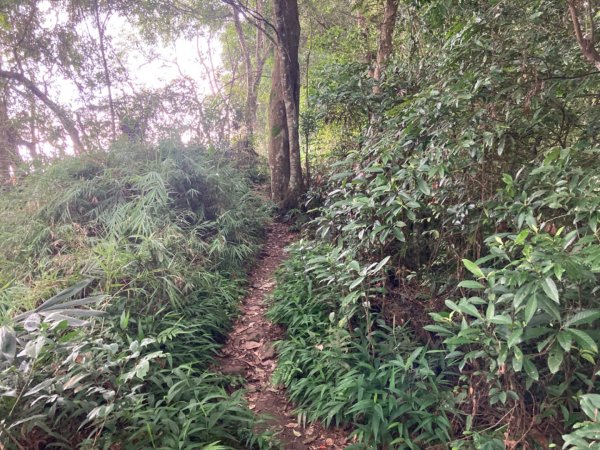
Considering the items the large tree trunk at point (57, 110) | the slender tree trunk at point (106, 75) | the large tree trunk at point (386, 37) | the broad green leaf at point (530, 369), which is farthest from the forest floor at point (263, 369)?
the large tree trunk at point (57, 110)

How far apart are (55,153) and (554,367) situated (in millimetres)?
6610

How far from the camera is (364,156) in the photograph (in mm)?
3053

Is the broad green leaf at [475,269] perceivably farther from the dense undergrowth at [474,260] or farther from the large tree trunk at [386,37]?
the large tree trunk at [386,37]

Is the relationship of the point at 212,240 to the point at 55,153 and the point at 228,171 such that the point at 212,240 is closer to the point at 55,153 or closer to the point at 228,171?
the point at 228,171

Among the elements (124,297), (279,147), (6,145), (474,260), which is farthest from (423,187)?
(6,145)

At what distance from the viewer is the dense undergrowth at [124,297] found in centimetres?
188

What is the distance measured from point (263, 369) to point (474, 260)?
188 centimetres

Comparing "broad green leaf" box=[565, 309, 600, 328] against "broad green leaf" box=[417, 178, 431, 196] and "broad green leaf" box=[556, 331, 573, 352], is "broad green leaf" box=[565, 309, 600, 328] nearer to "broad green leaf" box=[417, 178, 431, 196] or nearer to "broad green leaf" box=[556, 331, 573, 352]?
"broad green leaf" box=[556, 331, 573, 352]

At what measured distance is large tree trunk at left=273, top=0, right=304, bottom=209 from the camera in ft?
19.7

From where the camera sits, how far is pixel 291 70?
20.8ft

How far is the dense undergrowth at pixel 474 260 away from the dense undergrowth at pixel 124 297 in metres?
0.81

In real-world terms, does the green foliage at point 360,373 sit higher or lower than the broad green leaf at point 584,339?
lower

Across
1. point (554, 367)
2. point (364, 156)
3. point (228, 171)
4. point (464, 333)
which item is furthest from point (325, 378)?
point (228, 171)

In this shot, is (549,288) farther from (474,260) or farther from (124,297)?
(124,297)
